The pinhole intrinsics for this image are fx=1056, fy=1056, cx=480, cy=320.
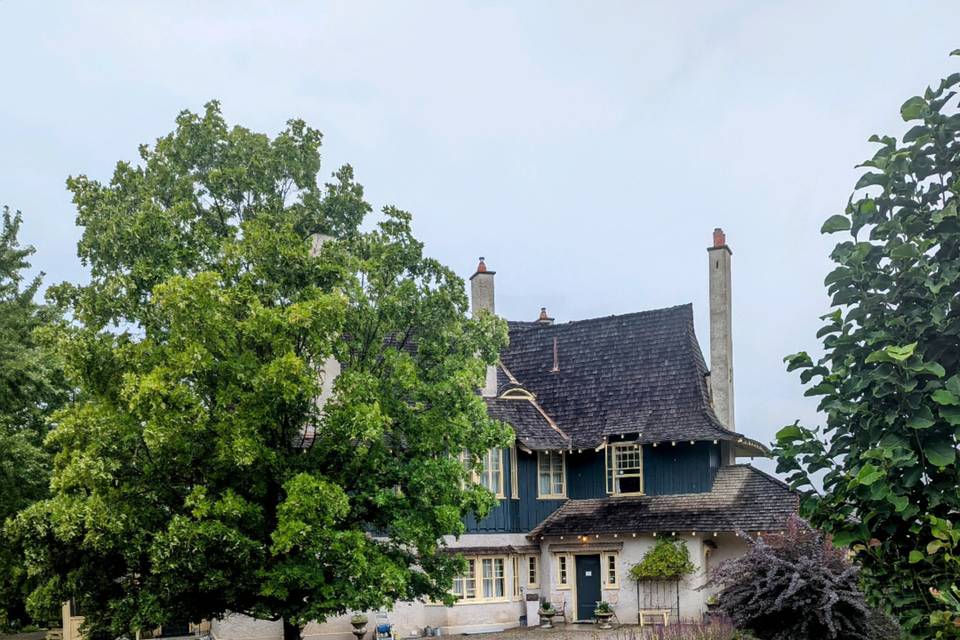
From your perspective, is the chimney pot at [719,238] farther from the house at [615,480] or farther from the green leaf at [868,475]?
the green leaf at [868,475]

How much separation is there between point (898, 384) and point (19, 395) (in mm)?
25594

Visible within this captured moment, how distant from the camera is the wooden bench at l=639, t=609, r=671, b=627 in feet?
94.0

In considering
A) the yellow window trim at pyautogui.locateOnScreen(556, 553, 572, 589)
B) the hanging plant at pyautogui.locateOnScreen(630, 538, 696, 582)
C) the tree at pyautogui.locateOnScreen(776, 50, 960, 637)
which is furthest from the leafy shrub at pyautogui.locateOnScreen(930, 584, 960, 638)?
the yellow window trim at pyautogui.locateOnScreen(556, 553, 572, 589)

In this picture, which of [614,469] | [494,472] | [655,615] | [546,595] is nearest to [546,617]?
[546,595]

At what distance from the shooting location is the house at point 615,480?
Answer: 2886 cm

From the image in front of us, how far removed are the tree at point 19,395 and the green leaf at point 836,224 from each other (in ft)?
68.6

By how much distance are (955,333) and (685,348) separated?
2710 centimetres

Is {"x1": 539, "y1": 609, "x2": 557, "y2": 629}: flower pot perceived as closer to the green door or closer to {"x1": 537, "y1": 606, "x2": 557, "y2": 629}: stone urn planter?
{"x1": 537, "y1": 606, "x2": 557, "y2": 629}: stone urn planter

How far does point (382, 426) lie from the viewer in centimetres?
1900

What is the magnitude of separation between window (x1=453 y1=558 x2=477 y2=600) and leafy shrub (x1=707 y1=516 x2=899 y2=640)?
1162 cm

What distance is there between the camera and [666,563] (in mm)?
28656

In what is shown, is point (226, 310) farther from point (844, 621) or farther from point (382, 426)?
point (844, 621)

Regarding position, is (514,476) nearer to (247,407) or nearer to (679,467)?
(679,467)

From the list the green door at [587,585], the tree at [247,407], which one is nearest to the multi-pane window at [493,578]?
the green door at [587,585]
